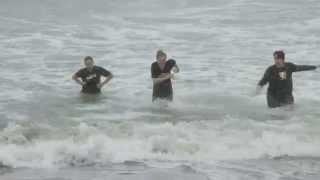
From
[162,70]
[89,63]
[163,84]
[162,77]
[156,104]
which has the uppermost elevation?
[89,63]

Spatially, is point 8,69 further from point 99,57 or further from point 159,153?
point 159,153

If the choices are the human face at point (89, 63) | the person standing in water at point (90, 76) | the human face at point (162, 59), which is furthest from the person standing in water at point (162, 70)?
the human face at point (89, 63)

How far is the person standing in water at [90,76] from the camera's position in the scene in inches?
589

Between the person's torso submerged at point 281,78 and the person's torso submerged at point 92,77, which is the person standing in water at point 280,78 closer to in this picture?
the person's torso submerged at point 281,78

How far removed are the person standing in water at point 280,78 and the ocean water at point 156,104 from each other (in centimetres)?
37

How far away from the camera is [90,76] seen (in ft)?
49.6

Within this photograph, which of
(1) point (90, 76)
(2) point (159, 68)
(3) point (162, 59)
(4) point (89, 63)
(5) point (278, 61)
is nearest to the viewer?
(5) point (278, 61)

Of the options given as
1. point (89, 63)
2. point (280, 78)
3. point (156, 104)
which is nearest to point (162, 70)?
point (156, 104)

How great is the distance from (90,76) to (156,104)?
1.46 meters

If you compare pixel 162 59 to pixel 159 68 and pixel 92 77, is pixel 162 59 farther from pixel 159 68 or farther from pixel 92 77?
pixel 92 77

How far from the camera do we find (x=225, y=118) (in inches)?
562

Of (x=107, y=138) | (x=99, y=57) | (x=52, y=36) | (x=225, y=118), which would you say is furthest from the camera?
(x=52, y=36)

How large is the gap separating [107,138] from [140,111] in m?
2.58

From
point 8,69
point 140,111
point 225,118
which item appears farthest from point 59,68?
point 225,118
